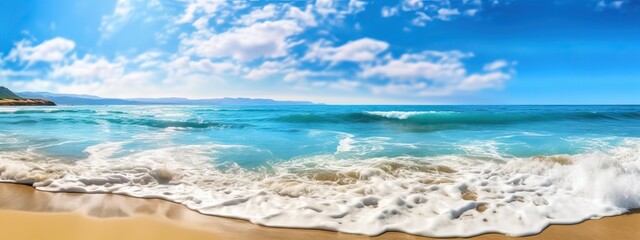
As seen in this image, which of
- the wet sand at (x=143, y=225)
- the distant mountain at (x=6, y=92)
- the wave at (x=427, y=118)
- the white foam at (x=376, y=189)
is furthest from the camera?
the distant mountain at (x=6, y=92)

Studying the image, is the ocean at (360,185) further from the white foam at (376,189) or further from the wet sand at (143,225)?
the wet sand at (143,225)

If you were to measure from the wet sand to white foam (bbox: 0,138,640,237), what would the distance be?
0.14 m

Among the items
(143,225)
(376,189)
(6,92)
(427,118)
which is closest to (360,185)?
(376,189)

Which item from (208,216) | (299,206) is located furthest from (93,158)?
(299,206)

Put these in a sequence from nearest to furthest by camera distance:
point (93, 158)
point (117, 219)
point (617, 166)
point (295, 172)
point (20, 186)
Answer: point (117, 219), point (20, 186), point (617, 166), point (295, 172), point (93, 158)

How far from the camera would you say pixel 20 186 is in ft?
14.3

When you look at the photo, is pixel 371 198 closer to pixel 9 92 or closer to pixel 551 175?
pixel 551 175

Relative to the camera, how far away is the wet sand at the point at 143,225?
9.41ft

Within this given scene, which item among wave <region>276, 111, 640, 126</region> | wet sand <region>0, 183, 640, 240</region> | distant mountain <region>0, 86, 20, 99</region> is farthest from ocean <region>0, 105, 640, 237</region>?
distant mountain <region>0, 86, 20, 99</region>

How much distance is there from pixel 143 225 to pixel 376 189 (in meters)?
2.74

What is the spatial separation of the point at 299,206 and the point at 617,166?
5.08m

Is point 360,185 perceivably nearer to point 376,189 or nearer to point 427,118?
point 376,189

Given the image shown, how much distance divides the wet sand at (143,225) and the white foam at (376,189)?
14 centimetres

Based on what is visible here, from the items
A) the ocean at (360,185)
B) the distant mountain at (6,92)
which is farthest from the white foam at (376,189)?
the distant mountain at (6,92)
